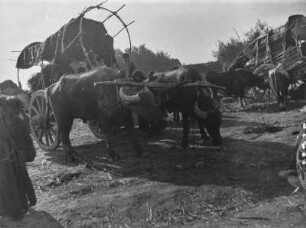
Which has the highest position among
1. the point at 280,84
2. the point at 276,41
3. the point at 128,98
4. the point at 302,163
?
the point at 276,41

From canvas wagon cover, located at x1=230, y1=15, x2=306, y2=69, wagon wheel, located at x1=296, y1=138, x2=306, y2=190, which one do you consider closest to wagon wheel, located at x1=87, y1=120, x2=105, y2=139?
wagon wheel, located at x1=296, y1=138, x2=306, y2=190

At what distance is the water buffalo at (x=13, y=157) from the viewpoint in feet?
19.4

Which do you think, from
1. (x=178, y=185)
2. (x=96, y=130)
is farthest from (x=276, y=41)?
(x=178, y=185)

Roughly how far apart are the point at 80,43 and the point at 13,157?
216 inches

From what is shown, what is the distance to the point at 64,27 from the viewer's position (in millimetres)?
11141

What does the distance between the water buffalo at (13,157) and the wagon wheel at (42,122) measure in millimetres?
5157

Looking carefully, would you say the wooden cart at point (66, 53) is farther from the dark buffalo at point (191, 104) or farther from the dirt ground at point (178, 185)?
the dark buffalo at point (191, 104)

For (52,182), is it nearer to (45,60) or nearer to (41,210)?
(41,210)

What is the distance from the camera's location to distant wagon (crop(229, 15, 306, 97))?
56.0 feet

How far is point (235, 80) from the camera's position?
18781 mm

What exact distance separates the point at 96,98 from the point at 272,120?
600 centimetres

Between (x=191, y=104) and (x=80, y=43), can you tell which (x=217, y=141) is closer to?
(x=191, y=104)

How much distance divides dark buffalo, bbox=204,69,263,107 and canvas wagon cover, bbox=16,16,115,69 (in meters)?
8.04

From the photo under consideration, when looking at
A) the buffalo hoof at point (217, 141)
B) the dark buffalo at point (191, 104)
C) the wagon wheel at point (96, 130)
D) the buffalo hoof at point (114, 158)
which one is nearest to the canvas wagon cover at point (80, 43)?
the dark buffalo at point (191, 104)
